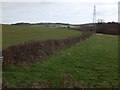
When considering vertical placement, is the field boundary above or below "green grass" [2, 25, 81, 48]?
below

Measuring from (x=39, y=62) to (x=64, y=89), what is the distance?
1113cm

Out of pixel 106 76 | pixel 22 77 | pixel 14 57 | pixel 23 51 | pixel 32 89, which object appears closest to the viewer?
pixel 32 89

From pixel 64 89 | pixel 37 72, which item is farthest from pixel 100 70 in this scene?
pixel 64 89

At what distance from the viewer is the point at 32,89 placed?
9359mm

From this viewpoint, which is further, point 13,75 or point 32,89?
point 13,75

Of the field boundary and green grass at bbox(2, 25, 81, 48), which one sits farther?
green grass at bbox(2, 25, 81, 48)

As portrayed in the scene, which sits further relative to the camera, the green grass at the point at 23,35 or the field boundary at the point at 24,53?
the green grass at the point at 23,35

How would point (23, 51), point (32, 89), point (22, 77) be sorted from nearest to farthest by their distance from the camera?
1. point (32, 89)
2. point (22, 77)
3. point (23, 51)

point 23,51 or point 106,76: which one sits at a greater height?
point 23,51

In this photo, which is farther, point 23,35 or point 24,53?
point 23,35

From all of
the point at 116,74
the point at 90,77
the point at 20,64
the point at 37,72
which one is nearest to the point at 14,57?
the point at 20,64

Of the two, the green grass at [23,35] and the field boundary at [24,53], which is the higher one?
the green grass at [23,35]

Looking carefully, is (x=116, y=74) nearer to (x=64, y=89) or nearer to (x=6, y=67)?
(x=6, y=67)

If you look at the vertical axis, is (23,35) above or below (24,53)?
above
